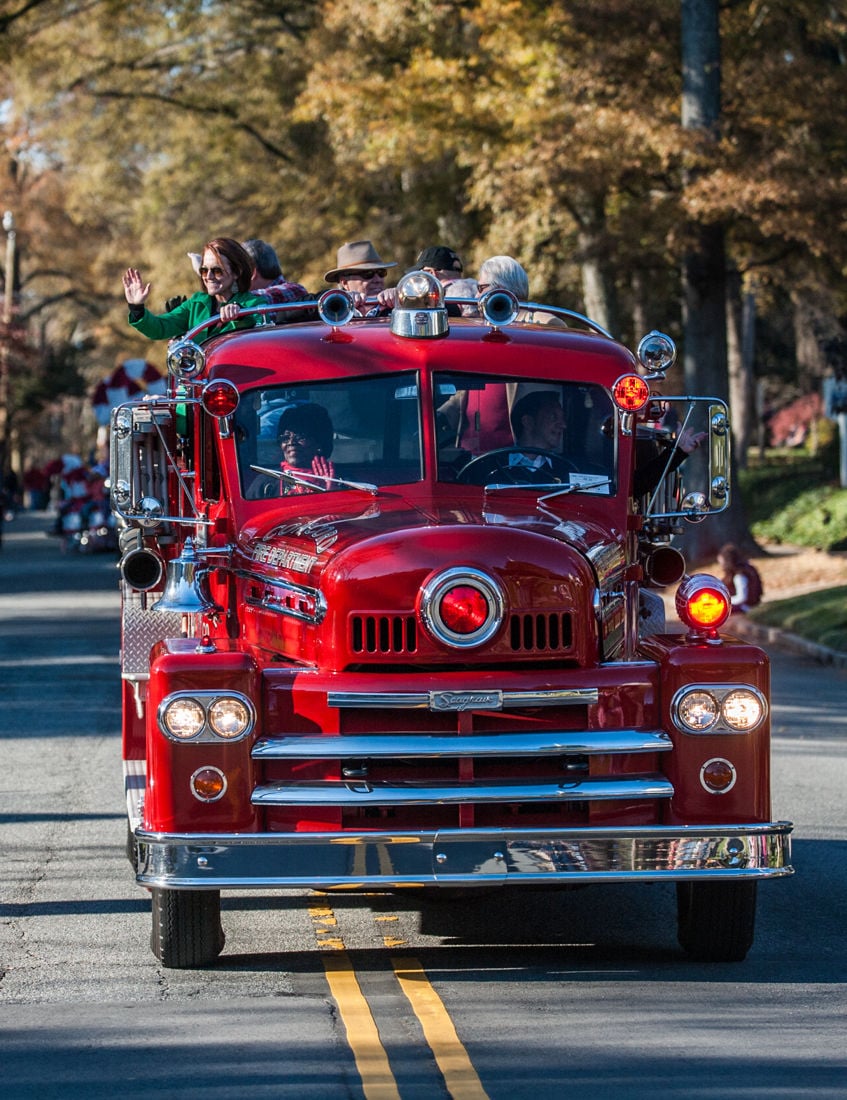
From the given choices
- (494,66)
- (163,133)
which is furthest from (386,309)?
(163,133)

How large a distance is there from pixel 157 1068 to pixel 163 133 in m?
44.7

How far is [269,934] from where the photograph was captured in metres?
7.55

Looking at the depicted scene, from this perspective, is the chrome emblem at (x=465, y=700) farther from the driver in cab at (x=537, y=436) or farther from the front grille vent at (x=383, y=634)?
the driver in cab at (x=537, y=436)

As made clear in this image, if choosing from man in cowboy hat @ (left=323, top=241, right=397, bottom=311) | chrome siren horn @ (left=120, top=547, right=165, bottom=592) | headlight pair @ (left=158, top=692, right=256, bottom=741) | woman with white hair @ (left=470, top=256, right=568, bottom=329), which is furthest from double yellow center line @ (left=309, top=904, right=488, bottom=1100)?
man in cowboy hat @ (left=323, top=241, right=397, bottom=311)

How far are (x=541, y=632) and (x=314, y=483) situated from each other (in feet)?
4.79

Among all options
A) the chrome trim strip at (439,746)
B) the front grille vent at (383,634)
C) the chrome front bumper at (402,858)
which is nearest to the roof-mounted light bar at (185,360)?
the front grille vent at (383,634)

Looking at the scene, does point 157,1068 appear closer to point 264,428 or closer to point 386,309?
point 264,428

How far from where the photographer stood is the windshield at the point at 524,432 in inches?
305

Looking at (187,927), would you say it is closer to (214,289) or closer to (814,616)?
(214,289)

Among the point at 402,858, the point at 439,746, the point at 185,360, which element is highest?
the point at 185,360

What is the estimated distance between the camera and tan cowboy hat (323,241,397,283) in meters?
10.2

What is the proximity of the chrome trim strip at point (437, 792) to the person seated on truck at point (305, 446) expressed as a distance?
1.63m

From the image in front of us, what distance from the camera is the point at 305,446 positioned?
25.7 ft

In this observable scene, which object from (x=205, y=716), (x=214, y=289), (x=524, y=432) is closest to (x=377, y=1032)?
(x=205, y=716)
